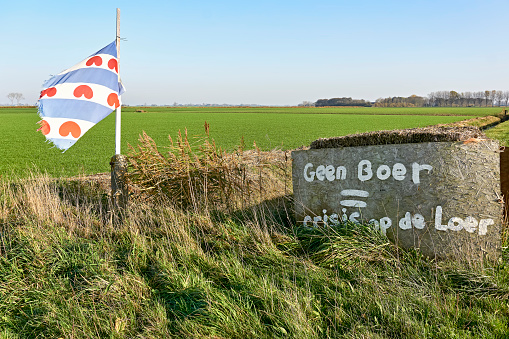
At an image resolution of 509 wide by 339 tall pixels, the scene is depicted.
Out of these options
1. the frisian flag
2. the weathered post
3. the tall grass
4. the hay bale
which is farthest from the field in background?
the tall grass

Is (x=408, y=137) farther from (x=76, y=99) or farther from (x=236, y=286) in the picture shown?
(x=76, y=99)

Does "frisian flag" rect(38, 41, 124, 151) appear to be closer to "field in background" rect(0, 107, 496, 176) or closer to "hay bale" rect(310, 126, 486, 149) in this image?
"field in background" rect(0, 107, 496, 176)

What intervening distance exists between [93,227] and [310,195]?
290cm

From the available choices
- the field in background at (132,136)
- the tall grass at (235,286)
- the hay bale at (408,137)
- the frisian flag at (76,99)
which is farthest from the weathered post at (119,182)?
the hay bale at (408,137)

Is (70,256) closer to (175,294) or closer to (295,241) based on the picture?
(175,294)

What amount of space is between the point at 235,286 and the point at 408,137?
2.58 m

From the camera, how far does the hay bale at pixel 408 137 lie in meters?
4.33

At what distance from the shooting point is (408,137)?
459cm

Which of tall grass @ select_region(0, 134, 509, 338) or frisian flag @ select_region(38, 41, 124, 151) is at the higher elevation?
frisian flag @ select_region(38, 41, 124, 151)

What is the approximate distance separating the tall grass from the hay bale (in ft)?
3.49

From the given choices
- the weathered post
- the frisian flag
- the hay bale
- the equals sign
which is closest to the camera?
the hay bale

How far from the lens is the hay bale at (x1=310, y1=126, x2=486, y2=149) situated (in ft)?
14.2

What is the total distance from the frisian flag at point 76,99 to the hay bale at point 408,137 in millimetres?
3519

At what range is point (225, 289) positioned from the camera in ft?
11.6
